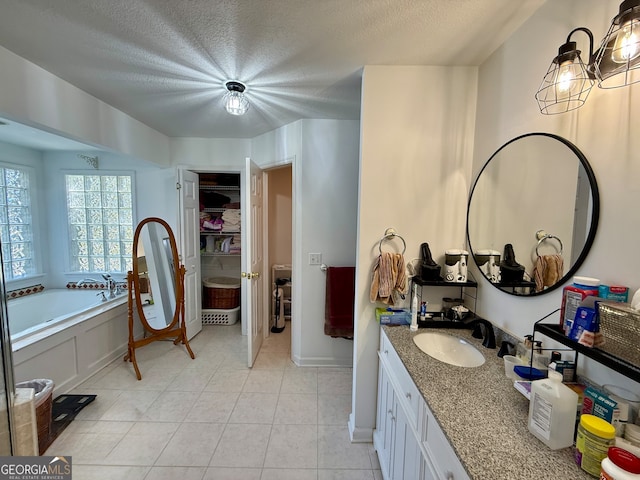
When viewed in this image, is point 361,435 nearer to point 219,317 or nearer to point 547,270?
point 547,270

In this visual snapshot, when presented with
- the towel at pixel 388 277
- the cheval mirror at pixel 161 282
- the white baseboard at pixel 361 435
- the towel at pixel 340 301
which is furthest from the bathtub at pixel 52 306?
the towel at pixel 388 277

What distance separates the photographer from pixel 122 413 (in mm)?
1997

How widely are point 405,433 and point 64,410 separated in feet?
8.11

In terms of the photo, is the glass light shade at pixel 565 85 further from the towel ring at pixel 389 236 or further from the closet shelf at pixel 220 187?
the closet shelf at pixel 220 187

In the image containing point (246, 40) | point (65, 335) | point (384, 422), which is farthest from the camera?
point (65, 335)

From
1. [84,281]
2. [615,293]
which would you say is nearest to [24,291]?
[84,281]

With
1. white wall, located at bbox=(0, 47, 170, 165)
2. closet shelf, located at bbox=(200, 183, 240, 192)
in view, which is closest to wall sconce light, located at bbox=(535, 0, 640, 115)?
white wall, located at bbox=(0, 47, 170, 165)

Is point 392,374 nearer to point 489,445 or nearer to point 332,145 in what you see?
point 489,445

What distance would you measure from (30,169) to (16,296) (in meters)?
1.49

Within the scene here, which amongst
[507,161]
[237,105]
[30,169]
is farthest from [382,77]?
[30,169]

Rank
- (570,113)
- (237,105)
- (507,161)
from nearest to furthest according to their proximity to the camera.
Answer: (570,113), (507,161), (237,105)

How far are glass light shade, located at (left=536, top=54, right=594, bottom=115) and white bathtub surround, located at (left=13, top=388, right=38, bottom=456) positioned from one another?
275cm

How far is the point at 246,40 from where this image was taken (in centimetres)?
137

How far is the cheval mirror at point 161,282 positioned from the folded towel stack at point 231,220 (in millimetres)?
751
